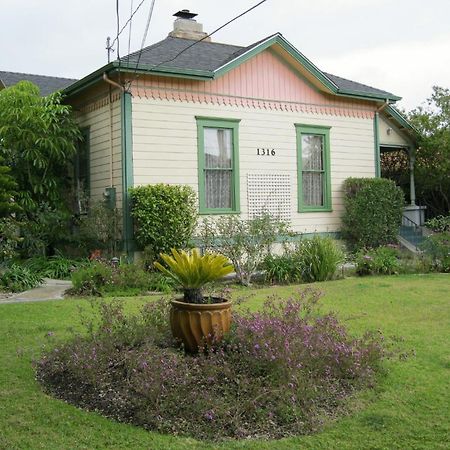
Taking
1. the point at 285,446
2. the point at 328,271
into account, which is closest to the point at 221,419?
the point at 285,446

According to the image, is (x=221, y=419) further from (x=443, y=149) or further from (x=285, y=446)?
(x=443, y=149)

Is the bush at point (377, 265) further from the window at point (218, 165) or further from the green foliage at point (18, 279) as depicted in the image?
the green foliage at point (18, 279)

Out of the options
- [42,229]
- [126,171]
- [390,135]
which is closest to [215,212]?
[126,171]

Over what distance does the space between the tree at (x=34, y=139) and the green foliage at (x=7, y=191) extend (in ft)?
1.59

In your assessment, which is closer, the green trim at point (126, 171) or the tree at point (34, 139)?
the green trim at point (126, 171)

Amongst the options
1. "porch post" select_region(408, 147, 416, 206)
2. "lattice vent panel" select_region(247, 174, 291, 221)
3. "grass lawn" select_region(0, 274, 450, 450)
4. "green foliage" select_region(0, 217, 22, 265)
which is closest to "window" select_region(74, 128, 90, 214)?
"green foliage" select_region(0, 217, 22, 265)

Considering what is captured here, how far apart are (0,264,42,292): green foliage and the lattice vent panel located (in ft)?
16.6

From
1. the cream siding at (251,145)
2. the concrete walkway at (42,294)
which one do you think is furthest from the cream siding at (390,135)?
the concrete walkway at (42,294)

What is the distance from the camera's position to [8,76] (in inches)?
675

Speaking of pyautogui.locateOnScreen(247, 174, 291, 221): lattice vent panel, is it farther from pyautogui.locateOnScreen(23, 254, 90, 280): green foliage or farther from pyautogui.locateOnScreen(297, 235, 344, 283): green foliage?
pyautogui.locateOnScreen(23, 254, 90, 280): green foliage

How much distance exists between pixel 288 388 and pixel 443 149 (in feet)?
42.9

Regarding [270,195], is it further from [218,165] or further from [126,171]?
[126,171]

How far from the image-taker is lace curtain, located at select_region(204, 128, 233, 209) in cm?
1303

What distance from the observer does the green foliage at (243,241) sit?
11367 millimetres
